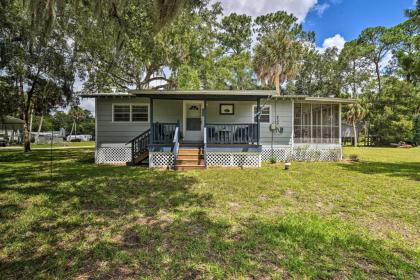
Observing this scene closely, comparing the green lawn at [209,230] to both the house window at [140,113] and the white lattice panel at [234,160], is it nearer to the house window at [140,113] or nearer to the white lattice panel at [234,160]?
the white lattice panel at [234,160]

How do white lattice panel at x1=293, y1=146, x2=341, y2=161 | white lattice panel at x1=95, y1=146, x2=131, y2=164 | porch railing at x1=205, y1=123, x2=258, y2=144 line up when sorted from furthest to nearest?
white lattice panel at x1=293, y1=146, x2=341, y2=161
white lattice panel at x1=95, y1=146, x2=131, y2=164
porch railing at x1=205, y1=123, x2=258, y2=144

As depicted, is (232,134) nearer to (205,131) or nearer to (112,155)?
(205,131)

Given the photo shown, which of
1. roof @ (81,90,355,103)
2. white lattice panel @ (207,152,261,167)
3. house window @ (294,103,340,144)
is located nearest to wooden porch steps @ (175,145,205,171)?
white lattice panel @ (207,152,261,167)

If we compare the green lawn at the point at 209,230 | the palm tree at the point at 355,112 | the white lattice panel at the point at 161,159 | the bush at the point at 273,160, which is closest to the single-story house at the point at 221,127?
the bush at the point at 273,160

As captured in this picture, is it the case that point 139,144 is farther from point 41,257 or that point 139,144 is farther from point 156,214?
point 41,257

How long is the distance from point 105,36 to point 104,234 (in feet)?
16.0

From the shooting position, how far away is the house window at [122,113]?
12141 millimetres

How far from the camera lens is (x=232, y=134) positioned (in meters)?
10.6

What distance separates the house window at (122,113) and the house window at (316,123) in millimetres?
8585

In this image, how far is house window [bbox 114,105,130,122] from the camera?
39.8 feet

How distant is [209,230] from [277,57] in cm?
1992

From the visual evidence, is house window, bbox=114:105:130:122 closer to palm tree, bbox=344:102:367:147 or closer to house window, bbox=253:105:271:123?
house window, bbox=253:105:271:123

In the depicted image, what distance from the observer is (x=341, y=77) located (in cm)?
3566

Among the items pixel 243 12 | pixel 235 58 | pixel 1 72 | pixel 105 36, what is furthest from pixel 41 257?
pixel 243 12
